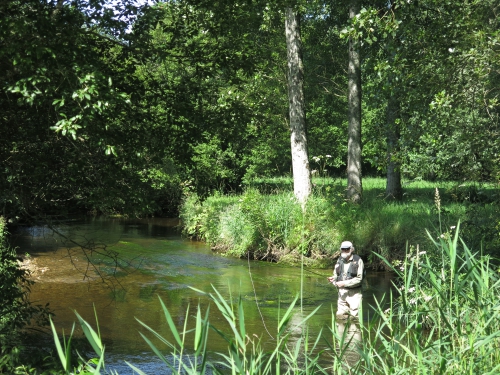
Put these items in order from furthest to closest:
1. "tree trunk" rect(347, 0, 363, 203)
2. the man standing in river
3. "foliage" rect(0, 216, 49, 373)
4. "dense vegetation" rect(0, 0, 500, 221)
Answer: "tree trunk" rect(347, 0, 363, 203), the man standing in river, "dense vegetation" rect(0, 0, 500, 221), "foliage" rect(0, 216, 49, 373)

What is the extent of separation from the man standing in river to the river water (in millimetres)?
788

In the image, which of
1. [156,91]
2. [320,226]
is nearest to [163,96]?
[156,91]

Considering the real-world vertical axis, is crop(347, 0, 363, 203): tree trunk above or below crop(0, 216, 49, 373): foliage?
above

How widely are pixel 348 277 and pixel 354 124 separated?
11485mm

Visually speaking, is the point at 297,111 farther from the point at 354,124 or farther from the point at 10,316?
the point at 10,316

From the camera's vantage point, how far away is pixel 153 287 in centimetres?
1506

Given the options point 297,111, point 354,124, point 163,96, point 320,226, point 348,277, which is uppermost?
point 297,111

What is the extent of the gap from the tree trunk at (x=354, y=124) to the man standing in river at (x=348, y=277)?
10.3 m

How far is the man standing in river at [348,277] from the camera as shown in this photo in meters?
10.9

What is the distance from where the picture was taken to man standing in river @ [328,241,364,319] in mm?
10875

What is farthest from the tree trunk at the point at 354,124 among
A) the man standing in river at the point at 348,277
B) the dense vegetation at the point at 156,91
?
the man standing in river at the point at 348,277

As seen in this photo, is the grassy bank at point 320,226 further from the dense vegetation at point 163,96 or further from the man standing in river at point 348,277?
the man standing in river at point 348,277

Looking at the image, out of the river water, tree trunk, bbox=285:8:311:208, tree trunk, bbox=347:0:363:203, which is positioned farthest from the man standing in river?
tree trunk, bbox=347:0:363:203

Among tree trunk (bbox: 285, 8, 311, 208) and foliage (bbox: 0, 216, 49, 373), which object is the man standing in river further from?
tree trunk (bbox: 285, 8, 311, 208)
